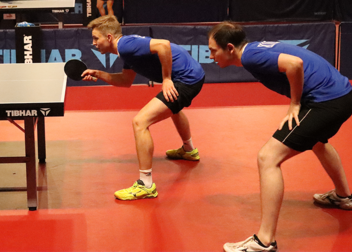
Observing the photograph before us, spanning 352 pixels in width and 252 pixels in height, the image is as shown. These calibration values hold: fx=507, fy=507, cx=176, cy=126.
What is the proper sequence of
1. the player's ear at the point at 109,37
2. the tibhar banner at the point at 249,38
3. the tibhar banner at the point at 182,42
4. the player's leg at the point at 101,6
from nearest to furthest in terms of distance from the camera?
the player's ear at the point at 109,37, the tibhar banner at the point at 182,42, the tibhar banner at the point at 249,38, the player's leg at the point at 101,6

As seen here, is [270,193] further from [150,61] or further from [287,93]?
[150,61]

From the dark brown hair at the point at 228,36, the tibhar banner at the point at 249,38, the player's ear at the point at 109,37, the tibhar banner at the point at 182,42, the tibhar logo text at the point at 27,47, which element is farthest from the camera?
the tibhar banner at the point at 249,38

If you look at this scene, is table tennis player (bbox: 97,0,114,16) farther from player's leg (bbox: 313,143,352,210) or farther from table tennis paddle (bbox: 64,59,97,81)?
player's leg (bbox: 313,143,352,210)

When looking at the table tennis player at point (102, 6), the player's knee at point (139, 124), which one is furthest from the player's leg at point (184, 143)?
the table tennis player at point (102, 6)

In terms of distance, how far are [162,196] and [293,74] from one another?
161 cm

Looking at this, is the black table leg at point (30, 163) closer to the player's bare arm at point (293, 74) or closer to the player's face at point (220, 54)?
the player's face at point (220, 54)

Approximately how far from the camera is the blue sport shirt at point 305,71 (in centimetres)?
307

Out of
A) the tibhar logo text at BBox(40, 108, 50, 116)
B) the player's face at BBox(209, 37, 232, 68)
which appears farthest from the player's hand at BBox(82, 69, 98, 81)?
the player's face at BBox(209, 37, 232, 68)

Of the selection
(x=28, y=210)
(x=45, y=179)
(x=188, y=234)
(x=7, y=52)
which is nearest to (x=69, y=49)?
(x=7, y=52)

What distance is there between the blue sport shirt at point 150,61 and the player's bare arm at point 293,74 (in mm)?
1343

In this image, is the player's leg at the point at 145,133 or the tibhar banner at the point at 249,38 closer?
the player's leg at the point at 145,133

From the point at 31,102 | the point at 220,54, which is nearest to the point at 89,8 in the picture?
the point at 31,102

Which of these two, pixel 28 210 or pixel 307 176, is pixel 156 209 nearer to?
pixel 28 210

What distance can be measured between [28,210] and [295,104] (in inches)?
83.6
